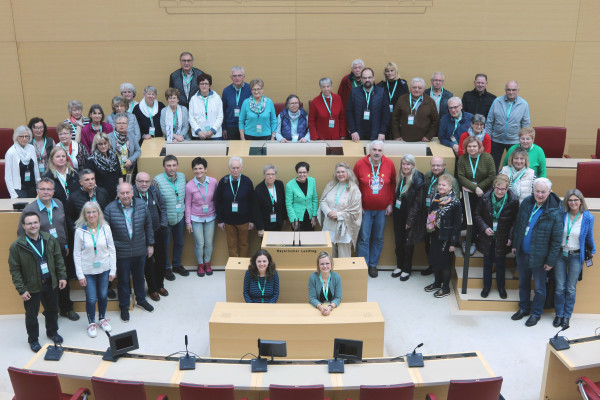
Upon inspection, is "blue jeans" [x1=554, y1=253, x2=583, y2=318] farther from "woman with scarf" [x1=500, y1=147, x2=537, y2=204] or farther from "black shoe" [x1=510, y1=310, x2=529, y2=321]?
"woman with scarf" [x1=500, y1=147, x2=537, y2=204]

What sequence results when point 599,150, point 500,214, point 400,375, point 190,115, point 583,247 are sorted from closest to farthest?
1. point 400,375
2. point 583,247
3. point 500,214
4. point 190,115
5. point 599,150

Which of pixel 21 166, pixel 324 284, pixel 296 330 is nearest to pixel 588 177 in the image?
pixel 324 284

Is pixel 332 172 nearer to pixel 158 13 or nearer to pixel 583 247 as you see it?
pixel 583 247

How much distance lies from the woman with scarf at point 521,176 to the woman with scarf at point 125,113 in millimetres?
4525

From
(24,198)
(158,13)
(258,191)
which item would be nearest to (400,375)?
(258,191)

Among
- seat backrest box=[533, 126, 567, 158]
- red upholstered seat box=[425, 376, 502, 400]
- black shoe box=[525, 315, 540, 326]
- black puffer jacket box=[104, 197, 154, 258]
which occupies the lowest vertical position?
black shoe box=[525, 315, 540, 326]

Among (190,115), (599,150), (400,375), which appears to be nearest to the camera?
(400,375)

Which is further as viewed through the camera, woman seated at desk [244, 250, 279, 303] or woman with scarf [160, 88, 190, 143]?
woman with scarf [160, 88, 190, 143]

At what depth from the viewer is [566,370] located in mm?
4945

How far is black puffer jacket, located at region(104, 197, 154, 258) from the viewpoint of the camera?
19.9 feet

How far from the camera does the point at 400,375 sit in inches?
179

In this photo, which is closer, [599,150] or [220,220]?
[220,220]

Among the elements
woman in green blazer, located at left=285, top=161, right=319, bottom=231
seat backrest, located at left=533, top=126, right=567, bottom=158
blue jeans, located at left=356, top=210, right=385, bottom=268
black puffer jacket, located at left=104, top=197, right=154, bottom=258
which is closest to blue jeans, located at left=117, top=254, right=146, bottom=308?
black puffer jacket, located at left=104, top=197, right=154, bottom=258

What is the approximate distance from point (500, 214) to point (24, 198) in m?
5.31
